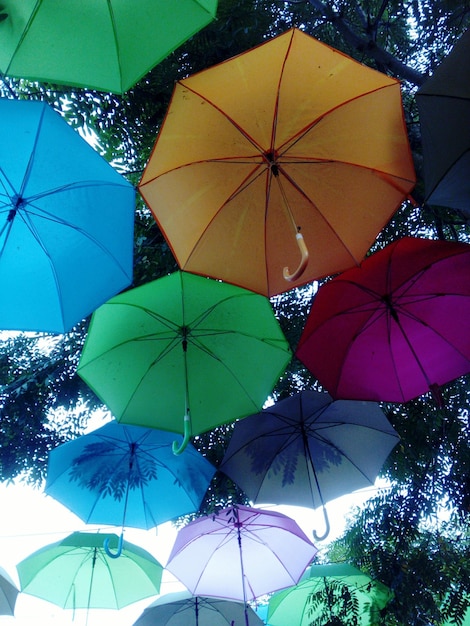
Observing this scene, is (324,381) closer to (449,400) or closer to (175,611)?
(449,400)

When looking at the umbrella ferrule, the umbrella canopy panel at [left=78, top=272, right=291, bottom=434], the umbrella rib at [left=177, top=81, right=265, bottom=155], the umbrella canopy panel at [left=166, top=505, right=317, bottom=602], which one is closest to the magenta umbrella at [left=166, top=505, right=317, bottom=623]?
the umbrella canopy panel at [left=166, top=505, right=317, bottom=602]

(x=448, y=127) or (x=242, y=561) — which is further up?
(x=448, y=127)

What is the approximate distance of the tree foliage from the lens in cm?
411

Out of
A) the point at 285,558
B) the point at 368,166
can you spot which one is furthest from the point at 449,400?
the point at 368,166

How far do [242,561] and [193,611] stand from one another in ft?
4.50

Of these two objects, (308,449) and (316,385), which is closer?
(308,449)

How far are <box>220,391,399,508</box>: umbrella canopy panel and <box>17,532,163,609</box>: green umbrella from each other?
1603 millimetres

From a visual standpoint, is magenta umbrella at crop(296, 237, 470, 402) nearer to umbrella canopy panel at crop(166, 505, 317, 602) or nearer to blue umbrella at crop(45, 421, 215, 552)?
blue umbrella at crop(45, 421, 215, 552)

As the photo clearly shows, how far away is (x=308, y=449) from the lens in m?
4.15

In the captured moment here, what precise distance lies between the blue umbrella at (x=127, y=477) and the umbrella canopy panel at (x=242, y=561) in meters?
0.55

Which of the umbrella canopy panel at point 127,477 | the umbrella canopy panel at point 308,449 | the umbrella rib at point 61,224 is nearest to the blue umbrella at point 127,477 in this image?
the umbrella canopy panel at point 127,477

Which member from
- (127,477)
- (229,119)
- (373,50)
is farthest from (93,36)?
(127,477)

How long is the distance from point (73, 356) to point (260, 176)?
3.12 meters

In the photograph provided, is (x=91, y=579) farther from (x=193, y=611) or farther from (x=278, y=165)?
(x=278, y=165)
